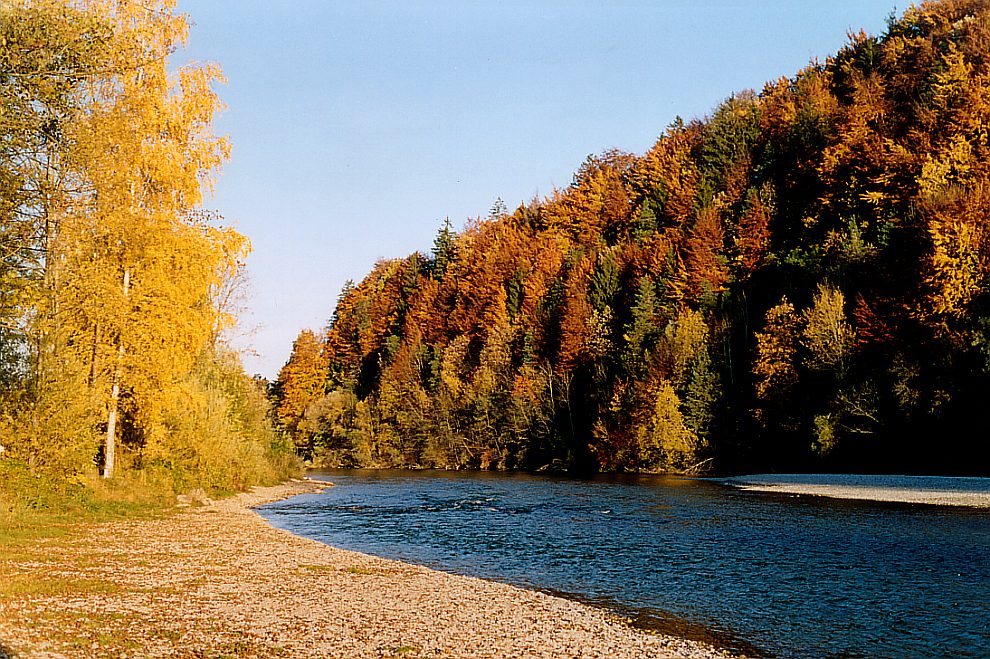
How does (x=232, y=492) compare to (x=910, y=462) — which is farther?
(x=910, y=462)

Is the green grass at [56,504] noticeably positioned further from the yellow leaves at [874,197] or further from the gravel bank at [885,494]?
the yellow leaves at [874,197]

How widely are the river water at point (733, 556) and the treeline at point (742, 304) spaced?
1227cm

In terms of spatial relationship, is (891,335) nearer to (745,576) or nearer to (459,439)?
(745,576)

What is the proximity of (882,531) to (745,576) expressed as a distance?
9384mm

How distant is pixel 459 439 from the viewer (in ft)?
285

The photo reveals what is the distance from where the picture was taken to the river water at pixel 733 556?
46.2ft

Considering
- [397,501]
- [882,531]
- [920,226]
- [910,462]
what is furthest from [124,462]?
[920,226]

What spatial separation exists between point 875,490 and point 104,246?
1396 inches

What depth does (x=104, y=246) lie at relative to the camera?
2558cm

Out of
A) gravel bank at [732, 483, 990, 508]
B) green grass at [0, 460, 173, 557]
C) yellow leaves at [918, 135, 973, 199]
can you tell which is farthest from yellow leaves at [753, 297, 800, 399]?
green grass at [0, 460, 173, 557]

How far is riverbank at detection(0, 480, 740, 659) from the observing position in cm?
1068

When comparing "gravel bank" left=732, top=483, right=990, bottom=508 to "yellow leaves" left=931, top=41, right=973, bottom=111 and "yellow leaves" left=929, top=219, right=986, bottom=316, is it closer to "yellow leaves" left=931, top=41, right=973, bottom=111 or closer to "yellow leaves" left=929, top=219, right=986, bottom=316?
"yellow leaves" left=929, top=219, right=986, bottom=316

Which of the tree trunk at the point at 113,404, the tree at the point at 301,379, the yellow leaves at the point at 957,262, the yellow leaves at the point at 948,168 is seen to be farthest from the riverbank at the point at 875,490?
the tree at the point at 301,379

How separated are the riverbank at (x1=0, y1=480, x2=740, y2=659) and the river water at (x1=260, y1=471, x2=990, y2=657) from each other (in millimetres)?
2099
